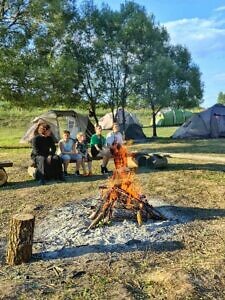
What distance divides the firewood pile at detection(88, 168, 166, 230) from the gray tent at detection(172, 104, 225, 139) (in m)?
18.8

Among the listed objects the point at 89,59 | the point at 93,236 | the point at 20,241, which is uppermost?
the point at 89,59

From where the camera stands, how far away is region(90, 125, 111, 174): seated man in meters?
10.9

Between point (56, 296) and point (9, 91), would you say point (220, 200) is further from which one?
point (9, 91)

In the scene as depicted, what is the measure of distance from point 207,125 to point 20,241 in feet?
69.5

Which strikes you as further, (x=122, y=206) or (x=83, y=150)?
(x=83, y=150)

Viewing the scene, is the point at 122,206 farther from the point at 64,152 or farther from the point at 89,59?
the point at 89,59

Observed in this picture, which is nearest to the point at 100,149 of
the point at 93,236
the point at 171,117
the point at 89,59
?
the point at 93,236

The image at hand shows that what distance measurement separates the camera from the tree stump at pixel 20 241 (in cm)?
476

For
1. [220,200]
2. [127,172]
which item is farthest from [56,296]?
[220,200]

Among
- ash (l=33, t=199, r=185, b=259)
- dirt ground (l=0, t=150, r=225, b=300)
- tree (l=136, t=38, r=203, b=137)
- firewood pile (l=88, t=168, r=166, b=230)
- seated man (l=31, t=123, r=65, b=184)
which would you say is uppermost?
tree (l=136, t=38, r=203, b=137)

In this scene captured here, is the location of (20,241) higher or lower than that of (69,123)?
lower

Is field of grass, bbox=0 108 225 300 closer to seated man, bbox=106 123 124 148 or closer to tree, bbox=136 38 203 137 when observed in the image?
seated man, bbox=106 123 124 148

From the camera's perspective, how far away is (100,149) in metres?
11.4

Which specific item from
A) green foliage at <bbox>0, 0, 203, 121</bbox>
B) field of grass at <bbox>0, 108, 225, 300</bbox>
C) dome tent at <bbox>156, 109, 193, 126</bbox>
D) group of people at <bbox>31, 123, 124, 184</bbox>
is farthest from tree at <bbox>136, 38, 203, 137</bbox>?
field of grass at <bbox>0, 108, 225, 300</bbox>
